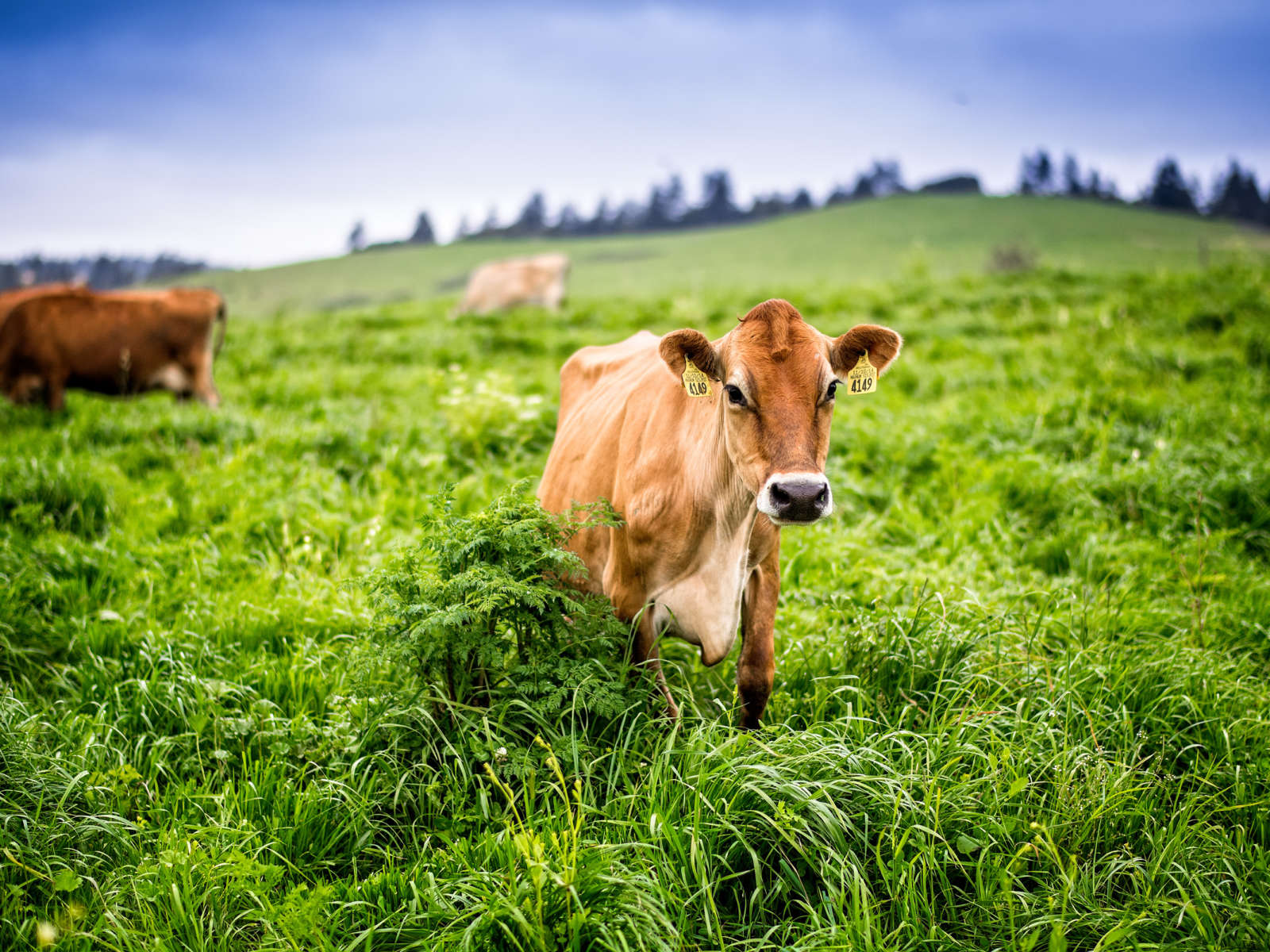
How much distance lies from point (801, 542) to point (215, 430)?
17.7ft

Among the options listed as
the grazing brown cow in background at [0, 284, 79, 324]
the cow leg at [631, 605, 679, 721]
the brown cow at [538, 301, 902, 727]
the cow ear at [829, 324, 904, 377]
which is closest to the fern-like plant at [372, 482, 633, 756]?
the cow leg at [631, 605, 679, 721]

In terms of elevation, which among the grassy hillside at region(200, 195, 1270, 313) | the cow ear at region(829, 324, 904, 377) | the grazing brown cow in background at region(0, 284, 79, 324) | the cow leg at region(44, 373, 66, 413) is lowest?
the cow leg at region(44, 373, 66, 413)

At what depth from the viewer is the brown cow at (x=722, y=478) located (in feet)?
9.79

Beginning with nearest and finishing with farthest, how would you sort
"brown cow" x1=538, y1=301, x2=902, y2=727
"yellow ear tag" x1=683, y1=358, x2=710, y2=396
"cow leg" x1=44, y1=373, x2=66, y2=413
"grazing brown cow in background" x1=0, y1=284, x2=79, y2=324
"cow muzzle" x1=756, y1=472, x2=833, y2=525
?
"cow muzzle" x1=756, y1=472, x2=833, y2=525 → "brown cow" x1=538, y1=301, x2=902, y2=727 → "yellow ear tag" x1=683, y1=358, x2=710, y2=396 → "cow leg" x1=44, y1=373, x2=66, y2=413 → "grazing brown cow in background" x1=0, y1=284, x2=79, y2=324

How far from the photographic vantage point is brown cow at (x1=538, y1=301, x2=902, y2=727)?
2.98 meters

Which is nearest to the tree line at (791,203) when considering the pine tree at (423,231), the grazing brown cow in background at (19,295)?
the pine tree at (423,231)

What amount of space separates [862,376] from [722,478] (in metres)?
0.69

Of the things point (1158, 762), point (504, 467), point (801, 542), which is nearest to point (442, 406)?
point (504, 467)

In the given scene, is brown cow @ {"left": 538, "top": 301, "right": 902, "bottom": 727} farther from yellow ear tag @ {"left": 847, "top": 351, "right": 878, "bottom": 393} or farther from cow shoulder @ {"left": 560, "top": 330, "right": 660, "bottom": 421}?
cow shoulder @ {"left": 560, "top": 330, "right": 660, "bottom": 421}

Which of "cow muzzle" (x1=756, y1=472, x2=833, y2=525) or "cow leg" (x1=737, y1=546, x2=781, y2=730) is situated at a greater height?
"cow muzzle" (x1=756, y1=472, x2=833, y2=525)

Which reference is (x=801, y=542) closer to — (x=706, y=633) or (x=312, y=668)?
(x=706, y=633)

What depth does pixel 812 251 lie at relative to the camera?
4125 cm

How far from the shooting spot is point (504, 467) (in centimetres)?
662

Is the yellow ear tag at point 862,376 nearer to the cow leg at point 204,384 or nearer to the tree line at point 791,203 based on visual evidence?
the cow leg at point 204,384
